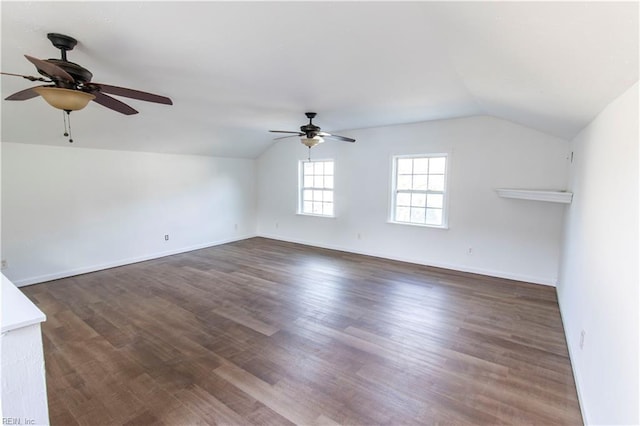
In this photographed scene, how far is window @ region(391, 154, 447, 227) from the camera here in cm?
509

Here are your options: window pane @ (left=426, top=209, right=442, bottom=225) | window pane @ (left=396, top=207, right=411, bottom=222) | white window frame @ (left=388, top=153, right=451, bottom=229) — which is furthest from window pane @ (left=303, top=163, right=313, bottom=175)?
window pane @ (left=426, top=209, right=442, bottom=225)

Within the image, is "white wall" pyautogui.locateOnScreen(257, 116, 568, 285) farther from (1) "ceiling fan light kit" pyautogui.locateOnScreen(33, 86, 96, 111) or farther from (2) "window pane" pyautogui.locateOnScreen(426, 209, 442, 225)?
(1) "ceiling fan light kit" pyautogui.locateOnScreen(33, 86, 96, 111)

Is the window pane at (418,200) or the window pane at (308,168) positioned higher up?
the window pane at (308,168)

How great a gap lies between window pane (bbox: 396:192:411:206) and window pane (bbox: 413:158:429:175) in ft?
1.44

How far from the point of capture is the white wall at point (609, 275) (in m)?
1.31

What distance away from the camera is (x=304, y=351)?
2.67 m

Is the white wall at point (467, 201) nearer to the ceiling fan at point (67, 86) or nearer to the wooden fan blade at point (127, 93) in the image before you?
the wooden fan blade at point (127, 93)

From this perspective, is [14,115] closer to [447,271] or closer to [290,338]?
[290,338]

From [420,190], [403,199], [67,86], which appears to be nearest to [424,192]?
[420,190]

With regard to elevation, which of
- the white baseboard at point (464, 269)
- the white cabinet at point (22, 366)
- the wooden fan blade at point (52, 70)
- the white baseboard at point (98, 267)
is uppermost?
the wooden fan blade at point (52, 70)

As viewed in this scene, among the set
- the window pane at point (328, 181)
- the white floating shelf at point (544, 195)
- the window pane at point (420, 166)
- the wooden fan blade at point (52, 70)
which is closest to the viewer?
the wooden fan blade at point (52, 70)

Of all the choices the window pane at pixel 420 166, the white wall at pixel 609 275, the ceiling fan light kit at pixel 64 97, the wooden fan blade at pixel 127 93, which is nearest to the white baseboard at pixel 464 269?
the window pane at pixel 420 166

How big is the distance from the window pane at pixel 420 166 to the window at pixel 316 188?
182 cm

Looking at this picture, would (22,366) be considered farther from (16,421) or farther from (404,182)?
(404,182)
